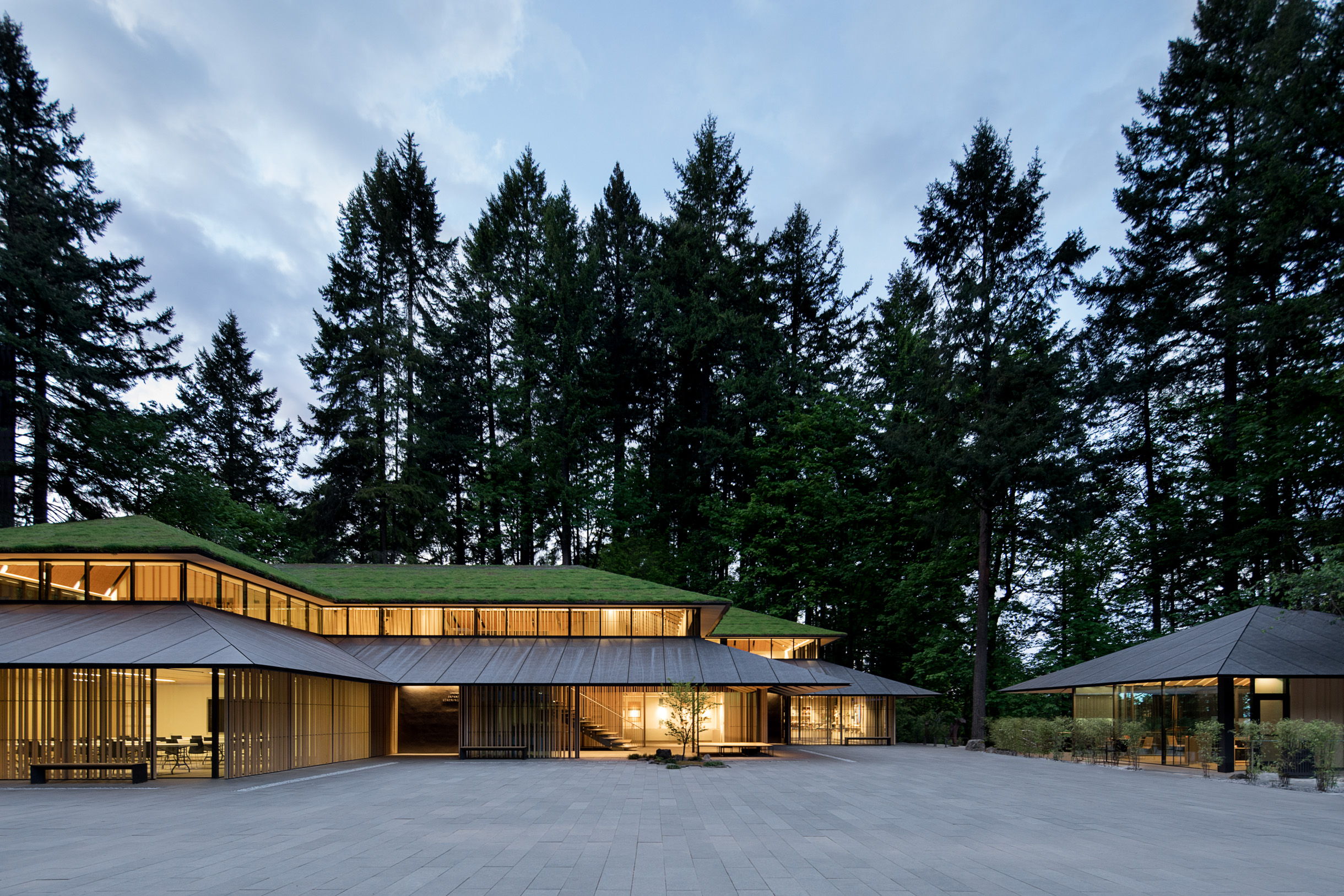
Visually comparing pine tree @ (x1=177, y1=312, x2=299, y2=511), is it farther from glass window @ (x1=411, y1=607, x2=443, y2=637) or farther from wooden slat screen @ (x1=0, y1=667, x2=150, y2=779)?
wooden slat screen @ (x1=0, y1=667, x2=150, y2=779)

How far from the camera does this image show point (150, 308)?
1212 inches

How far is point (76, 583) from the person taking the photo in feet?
59.6

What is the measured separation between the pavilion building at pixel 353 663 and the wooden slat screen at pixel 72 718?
3 cm

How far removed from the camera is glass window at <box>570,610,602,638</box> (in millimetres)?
25188

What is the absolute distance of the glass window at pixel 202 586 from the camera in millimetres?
18234

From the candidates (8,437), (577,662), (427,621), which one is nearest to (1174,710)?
(577,662)

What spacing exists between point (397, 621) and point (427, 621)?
0.91 m

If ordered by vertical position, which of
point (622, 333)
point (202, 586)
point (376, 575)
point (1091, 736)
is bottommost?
point (1091, 736)

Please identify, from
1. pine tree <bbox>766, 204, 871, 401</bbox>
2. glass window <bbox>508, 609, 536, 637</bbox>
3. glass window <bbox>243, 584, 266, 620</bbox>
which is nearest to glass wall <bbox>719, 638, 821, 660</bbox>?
glass window <bbox>508, 609, 536, 637</bbox>

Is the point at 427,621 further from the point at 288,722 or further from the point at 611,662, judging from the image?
the point at 288,722

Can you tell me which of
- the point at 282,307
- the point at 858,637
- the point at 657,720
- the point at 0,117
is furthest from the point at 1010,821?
the point at 282,307

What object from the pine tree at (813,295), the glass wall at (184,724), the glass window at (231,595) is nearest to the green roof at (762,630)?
the pine tree at (813,295)

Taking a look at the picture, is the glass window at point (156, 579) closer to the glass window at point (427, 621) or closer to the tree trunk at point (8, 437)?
the glass window at point (427, 621)

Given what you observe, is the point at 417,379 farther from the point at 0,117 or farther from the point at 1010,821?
the point at 1010,821
